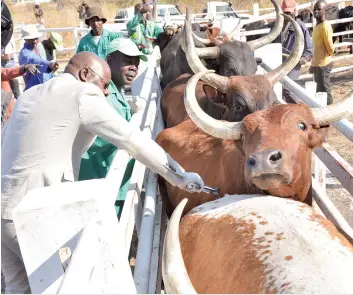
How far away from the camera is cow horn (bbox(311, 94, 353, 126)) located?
368 centimetres

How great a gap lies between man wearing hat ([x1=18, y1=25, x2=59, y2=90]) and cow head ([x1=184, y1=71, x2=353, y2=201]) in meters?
5.83

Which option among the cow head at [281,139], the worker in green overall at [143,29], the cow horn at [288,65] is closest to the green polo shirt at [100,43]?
the worker in green overall at [143,29]

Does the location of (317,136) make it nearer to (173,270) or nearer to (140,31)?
(173,270)

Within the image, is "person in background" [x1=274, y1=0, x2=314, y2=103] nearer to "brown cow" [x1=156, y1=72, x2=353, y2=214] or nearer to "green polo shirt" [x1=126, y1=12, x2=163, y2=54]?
"green polo shirt" [x1=126, y1=12, x2=163, y2=54]

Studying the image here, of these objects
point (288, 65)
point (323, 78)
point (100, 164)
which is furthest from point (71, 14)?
point (100, 164)

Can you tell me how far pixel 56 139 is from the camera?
303 cm

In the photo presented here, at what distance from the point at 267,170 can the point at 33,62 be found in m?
7.18

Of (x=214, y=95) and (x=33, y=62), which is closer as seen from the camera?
(x=214, y=95)

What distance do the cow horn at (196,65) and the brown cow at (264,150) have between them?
83cm

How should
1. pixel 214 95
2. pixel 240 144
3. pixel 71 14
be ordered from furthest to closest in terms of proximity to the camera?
1. pixel 71 14
2. pixel 214 95
3. pixel 240 144

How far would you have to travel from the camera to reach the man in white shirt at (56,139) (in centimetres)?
294

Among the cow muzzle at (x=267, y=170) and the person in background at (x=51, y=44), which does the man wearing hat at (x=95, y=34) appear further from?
the person in background at (x=51, y=44)

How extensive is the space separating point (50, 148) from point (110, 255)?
3.78 feet

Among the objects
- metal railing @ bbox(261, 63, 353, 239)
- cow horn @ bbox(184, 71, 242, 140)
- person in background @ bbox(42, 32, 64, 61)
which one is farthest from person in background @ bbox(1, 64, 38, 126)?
person in background @ bbox(42, 32, 64, 61)
